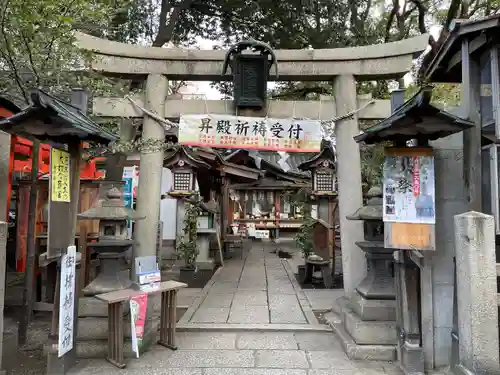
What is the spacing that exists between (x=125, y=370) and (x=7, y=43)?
4142 mm

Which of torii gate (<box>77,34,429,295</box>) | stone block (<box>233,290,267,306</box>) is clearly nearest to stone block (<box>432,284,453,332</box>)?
torii gate (<box>77,34,429,295</box>)

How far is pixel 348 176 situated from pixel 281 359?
10.7 feet

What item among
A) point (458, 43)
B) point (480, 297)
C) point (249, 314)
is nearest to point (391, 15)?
point (458, 43)

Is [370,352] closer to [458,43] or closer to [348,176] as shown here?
[348,176]

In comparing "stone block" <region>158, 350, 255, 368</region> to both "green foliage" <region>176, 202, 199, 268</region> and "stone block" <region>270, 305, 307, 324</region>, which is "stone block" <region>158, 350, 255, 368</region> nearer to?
"stone block" <region>270, 305, 307, 324</region>

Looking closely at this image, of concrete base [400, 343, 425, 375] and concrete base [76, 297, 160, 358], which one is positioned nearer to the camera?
concrete base [400, 343, 425, 375]

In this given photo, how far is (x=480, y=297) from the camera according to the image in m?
3.31

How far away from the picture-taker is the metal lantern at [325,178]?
10898 mm

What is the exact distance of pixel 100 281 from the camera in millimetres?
5117

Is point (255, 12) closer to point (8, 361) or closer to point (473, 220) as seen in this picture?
point (473, 220)

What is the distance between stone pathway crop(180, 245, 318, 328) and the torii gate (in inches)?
56.7

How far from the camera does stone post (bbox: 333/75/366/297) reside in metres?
6.11

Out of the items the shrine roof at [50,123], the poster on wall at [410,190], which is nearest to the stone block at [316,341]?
the poster on wall at [410,190]

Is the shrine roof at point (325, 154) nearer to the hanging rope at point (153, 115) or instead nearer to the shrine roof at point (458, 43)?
the shrine roof at point (458, 43)
